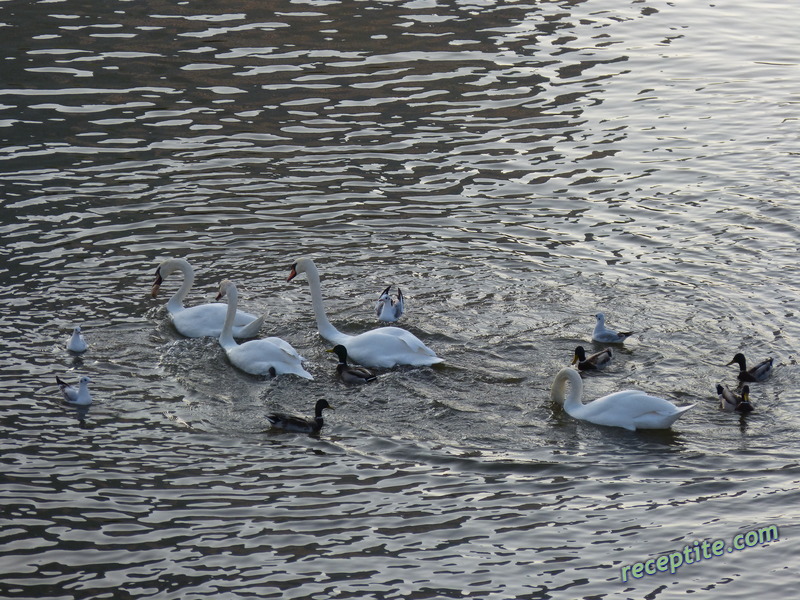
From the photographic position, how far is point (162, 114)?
19.2m

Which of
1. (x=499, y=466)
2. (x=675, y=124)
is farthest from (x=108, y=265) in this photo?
(x=675, y=124)

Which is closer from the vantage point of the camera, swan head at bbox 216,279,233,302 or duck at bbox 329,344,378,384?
duck at bbox 329,344,378,384

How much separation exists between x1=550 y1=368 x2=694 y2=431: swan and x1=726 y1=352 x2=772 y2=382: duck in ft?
2.78

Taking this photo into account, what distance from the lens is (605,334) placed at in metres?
12.8

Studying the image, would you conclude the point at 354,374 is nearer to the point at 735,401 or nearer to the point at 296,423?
the point at 296,423

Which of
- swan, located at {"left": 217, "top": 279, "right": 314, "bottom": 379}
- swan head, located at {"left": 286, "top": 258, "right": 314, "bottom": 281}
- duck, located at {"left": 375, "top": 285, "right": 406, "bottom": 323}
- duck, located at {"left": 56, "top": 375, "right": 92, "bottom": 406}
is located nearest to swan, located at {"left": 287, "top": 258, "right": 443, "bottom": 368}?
duck, located at {"left": 375, "top": 285, "right": 406, "bottom": 323}

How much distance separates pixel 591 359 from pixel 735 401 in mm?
1696

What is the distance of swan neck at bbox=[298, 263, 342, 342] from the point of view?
13.2 m

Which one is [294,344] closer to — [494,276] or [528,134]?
[494,276]

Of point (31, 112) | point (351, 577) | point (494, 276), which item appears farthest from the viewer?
point (31, 112)

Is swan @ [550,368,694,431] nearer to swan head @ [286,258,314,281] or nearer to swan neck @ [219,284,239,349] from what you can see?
swan head @ [286,258,314,281]

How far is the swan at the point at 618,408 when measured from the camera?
11.1m

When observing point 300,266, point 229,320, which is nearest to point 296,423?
point 229,320

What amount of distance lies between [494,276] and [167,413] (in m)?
4.78
